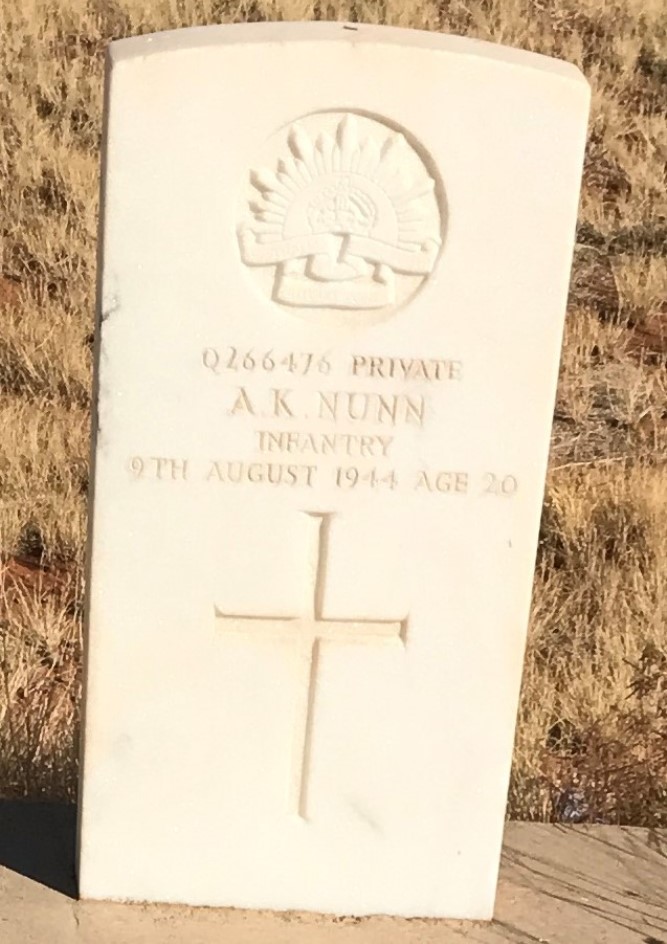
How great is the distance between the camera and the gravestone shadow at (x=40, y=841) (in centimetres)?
220

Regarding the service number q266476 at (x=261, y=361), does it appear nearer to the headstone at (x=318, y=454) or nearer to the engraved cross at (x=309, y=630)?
the headstone at (x=318, y=454)

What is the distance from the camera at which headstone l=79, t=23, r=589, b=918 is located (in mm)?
1817

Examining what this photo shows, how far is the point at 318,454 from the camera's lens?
1.98 metres

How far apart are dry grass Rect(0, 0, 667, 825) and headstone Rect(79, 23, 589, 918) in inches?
25.4

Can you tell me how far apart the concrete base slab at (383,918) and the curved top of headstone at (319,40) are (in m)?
1.25

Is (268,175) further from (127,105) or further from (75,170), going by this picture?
(75,170)

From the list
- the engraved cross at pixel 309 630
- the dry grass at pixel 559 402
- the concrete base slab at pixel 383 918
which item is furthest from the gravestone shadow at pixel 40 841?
the engraved cross at pixel 309 630

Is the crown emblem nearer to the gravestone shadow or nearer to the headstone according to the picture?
the headstone

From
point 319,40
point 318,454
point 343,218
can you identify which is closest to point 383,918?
point 318,454

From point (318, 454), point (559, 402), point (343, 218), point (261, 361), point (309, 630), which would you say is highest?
point (343, 218)

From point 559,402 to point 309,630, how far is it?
2949 mm

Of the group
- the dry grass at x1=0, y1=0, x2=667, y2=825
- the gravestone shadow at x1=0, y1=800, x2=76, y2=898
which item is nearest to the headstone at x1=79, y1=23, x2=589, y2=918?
the gravestone shadow at x1=0, y1=800, x2=76, y2=898

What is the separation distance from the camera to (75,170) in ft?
19.8

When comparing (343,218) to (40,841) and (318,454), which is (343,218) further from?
(40,841)
